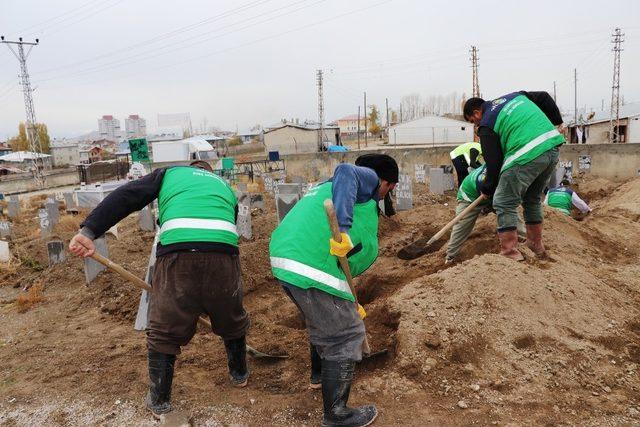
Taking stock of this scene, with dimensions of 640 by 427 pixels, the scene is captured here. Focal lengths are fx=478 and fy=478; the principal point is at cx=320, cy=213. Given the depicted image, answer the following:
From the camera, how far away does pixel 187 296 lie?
2713 millimetres

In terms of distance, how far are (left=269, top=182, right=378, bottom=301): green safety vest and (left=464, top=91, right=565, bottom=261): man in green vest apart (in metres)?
2.04

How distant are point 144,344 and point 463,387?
253 cm

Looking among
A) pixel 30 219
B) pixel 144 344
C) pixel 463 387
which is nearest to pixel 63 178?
pixel 30 219

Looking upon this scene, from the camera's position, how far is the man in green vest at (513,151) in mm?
4082

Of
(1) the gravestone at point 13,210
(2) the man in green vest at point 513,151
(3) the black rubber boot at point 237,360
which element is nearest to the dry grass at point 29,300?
(3) the black rubber boot at point 237,360

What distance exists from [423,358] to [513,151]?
210 centimetres

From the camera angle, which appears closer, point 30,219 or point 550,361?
point 550,361

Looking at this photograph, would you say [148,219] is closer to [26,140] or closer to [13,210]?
[13,210]

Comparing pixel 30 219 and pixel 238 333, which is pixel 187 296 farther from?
pixel 30 219

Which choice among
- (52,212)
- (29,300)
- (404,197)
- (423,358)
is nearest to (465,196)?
(423,358)

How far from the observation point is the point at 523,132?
4.08 meters

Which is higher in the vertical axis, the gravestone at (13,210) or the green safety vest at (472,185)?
the green safety vest at (472,185)

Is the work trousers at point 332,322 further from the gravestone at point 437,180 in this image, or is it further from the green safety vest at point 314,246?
the gravestone at point 437,180

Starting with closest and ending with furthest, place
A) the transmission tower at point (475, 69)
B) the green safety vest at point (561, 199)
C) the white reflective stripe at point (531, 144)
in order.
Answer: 1. the white reflective stripe at point (531, 144)
2. the green safety vest at point (561, 199)
3. the transmission tower at point (475, 69)
